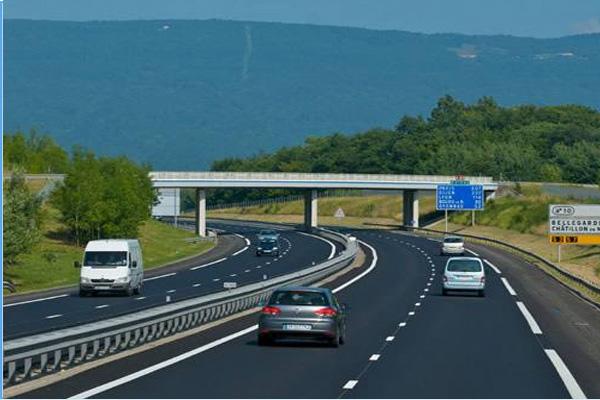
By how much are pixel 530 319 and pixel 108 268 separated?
1852 cm

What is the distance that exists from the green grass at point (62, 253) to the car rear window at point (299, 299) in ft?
120

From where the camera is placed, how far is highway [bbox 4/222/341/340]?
4141 centimetres

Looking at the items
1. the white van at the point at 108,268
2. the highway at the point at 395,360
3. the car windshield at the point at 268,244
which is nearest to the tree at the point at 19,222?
the car windshield at the point at 268,244

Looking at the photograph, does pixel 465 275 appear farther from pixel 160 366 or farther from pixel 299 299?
pixel 160 366

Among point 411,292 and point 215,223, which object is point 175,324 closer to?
point 411,292

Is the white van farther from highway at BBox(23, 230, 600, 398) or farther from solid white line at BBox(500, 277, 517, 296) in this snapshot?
solid white line at BBox(500, 277, 517, 296)

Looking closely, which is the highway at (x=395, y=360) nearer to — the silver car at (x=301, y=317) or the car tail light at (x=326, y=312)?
the silver car at (x=301, y=317)

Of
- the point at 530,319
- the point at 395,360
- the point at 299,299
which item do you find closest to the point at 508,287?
the point at 530,319

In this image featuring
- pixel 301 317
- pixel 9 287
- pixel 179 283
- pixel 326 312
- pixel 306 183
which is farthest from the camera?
pixel 306 183

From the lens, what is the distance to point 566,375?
25.8 metres

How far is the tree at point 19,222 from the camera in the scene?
75938 mm

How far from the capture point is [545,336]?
36750mm

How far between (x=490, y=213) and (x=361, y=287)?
91204 mm

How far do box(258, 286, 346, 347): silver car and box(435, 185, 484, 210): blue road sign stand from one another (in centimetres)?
10486
